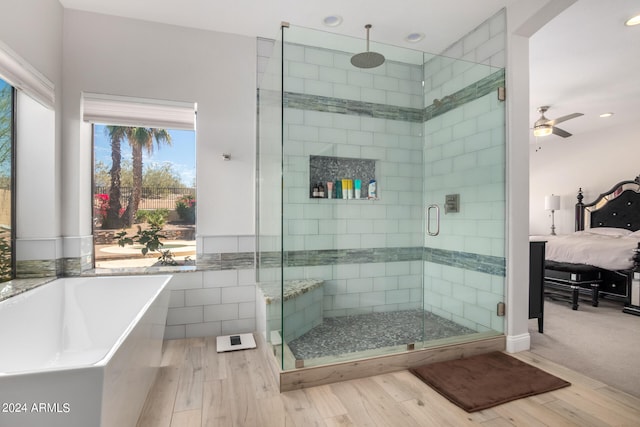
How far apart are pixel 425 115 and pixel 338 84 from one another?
2.61 ft

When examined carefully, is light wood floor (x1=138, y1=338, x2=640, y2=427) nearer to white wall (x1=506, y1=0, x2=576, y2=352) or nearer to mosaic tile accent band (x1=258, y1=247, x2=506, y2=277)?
white wall (x1=506, y1=0, x2=576, y2=352)

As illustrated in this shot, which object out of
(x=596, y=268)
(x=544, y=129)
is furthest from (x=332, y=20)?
(x=596, y=268)

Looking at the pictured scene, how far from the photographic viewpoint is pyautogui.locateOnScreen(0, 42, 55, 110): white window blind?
2.13 m

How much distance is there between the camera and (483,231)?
9.53ft

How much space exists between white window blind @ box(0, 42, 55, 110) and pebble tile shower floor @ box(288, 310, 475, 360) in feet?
8.40

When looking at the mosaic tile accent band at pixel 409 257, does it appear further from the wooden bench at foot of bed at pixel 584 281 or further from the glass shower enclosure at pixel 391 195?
the wooden bench at foot of bed at pixel 584 281

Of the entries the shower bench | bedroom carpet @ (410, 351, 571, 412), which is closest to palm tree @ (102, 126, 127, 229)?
the shower bench

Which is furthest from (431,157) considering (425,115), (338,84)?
(338,84)

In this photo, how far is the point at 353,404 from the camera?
1970mm

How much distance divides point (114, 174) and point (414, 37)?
3097 millimetres

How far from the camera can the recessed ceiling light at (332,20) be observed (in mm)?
2883

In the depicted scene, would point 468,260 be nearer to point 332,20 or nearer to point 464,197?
point 464,197

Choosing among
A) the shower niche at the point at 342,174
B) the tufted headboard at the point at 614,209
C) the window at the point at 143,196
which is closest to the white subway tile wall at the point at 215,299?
the window at the point at 143,196

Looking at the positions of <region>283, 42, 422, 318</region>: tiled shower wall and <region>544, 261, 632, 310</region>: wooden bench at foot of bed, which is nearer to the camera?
<region>283, 42, 422, 318</region>: tiled shower wall
